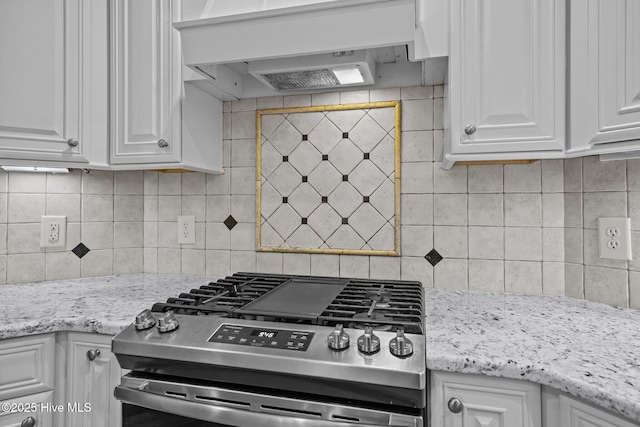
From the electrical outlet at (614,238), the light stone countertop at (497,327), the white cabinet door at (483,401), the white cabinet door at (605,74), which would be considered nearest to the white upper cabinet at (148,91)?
the light stone countertop at (497,327)

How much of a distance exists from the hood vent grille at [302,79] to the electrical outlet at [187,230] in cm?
75

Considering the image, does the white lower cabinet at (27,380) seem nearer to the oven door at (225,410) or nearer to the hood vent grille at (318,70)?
the oven door at (225,410)

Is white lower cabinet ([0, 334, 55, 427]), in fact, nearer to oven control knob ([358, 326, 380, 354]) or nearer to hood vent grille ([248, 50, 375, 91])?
oven control knob ([358, 326, 380, 354])

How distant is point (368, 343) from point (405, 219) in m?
0.82

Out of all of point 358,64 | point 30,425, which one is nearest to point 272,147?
point 358,64

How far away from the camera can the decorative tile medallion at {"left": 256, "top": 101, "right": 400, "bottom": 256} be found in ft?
5.28

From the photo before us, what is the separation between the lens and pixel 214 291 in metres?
1.33

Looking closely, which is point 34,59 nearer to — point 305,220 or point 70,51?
point 70,51

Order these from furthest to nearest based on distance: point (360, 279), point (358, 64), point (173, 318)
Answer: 1. point (360, 279)
2. point (358, 64)
3. point (173, 318)

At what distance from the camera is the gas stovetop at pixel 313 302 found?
3.34ft

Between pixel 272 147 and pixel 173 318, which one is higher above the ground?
pixel 272 147

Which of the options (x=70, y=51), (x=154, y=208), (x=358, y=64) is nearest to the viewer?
(x=358, y=64)

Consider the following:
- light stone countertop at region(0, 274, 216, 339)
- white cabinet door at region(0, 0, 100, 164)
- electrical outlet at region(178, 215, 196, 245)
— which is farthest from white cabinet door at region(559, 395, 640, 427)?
white cabinet door at region(0, 0, 100, 164)

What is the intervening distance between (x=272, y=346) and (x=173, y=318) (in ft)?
1.03
